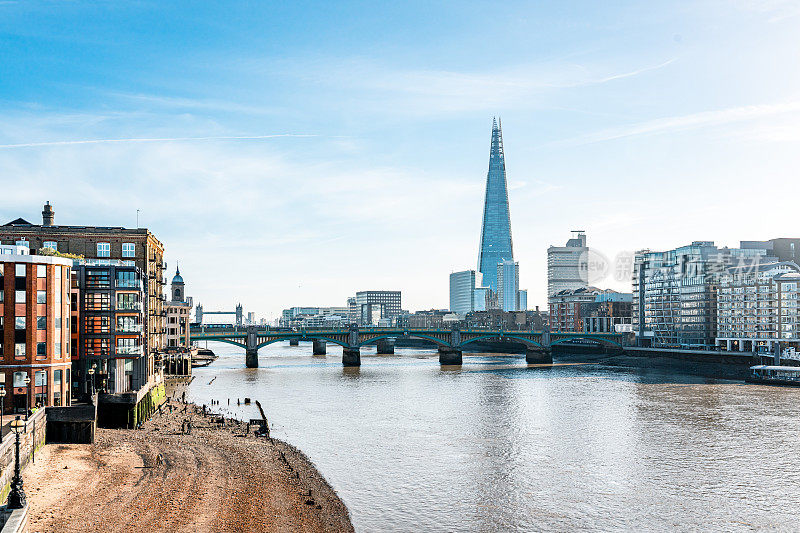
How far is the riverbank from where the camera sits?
3906 centimetres

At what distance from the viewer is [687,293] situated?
183m

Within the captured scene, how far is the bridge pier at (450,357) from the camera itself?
560 ft

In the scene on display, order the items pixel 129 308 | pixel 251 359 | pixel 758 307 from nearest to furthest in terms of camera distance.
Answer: pixel 129 308 < pixel 758 307 < pixel 251 359

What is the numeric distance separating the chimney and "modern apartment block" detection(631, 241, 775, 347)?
143881 mm

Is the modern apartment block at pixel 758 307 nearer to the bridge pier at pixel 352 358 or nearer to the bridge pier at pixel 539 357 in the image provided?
the bridge pier at pixel 539 357

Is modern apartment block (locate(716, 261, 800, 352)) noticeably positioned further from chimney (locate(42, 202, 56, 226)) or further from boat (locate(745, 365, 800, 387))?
chimney (locate(42, 202, 56, 226))

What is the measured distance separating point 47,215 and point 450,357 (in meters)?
100

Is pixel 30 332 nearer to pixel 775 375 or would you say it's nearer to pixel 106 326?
pixel 106 326

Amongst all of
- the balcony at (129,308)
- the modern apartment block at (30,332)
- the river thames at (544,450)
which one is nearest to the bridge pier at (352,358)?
the river thames at (544,450)

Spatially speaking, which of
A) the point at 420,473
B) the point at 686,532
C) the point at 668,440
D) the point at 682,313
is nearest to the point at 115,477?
the point at 420,473

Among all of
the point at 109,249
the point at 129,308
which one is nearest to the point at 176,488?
the point at 129,308

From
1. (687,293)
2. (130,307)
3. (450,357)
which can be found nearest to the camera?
(130,307)

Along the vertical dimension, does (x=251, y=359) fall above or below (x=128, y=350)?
below

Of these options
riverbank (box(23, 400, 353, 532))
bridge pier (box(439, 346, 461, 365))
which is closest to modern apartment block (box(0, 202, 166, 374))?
riverbank (box(23, 400, 353, 532))
